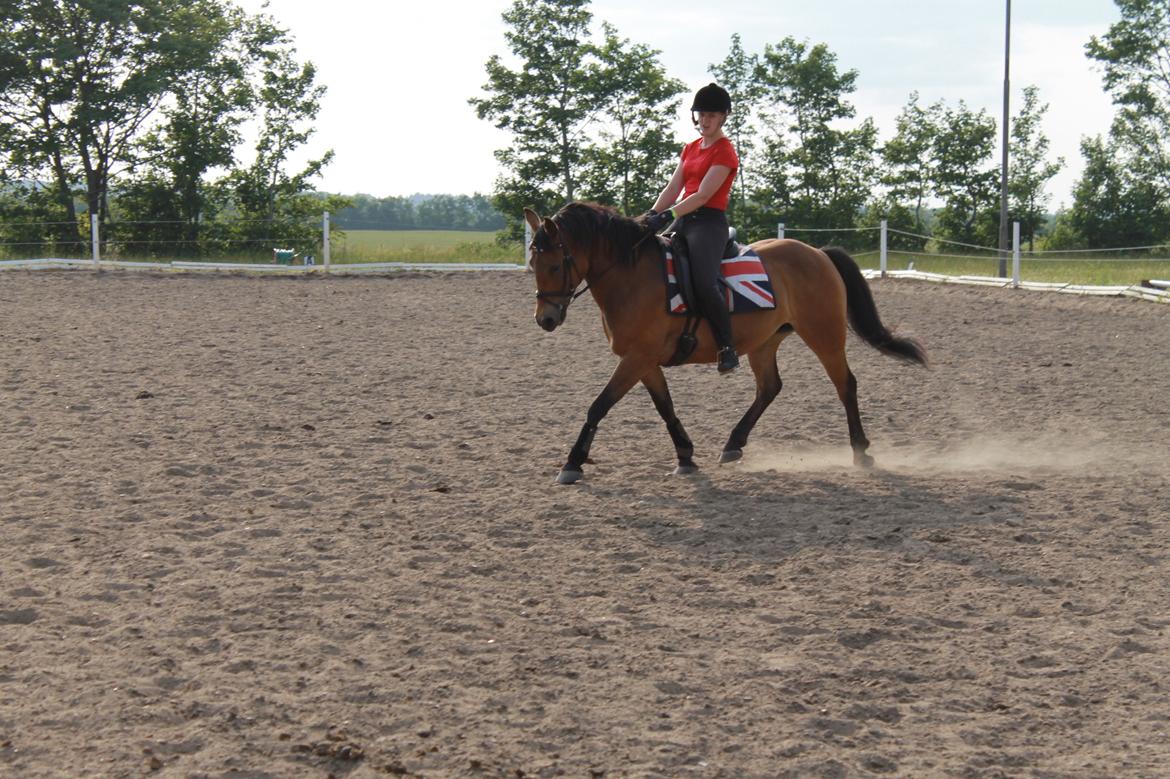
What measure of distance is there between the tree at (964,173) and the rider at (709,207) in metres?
37.2

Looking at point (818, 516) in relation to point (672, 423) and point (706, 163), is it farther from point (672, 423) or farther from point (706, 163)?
point (706, 163)

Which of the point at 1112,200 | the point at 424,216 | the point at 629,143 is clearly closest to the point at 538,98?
the point at 629,143

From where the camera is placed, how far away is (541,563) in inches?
227

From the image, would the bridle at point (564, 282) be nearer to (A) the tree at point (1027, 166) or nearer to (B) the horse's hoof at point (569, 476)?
(B) the horse's hoof at point (569, 476)

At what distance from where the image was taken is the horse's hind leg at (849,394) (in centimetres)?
816

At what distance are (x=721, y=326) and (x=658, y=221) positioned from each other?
806mm

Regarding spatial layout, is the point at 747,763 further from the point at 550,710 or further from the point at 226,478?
the point at 226,478

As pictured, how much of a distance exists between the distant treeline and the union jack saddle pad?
69.3m

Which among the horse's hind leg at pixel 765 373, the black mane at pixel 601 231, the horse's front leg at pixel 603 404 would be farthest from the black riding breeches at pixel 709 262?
the horse's hind leg at pixel 765 373

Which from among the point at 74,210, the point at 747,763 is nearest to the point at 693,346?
the point at 747,763

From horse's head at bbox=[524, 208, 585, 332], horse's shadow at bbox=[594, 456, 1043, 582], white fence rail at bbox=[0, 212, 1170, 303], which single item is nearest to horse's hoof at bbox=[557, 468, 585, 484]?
horse's shadow at bbox=[594, 456, 1043, 582]

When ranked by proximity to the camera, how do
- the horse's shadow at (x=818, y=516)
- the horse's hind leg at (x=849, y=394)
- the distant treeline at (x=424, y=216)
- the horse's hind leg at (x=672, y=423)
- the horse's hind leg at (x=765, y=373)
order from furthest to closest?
the distant treeline at (x=424, y=216) < the horse's hind leg at (x=765, y=373) < the horse's hind leg at (x=849, y=394) < the horse's hind leg at (x=672, y=423) < the horse's shadow at (x=818, y=516)

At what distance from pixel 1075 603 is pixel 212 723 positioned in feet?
11.8

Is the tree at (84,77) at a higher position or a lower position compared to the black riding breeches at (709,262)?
higher
